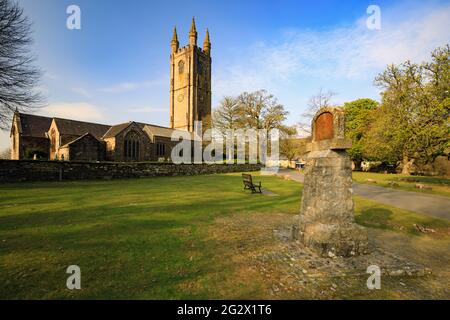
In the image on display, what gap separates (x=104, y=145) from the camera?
37250 mm

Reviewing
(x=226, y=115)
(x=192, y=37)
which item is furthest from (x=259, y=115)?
(x=192, y=37)

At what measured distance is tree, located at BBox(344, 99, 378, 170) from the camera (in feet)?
123

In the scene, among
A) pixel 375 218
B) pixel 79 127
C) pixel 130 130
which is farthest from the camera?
pixel 130 130

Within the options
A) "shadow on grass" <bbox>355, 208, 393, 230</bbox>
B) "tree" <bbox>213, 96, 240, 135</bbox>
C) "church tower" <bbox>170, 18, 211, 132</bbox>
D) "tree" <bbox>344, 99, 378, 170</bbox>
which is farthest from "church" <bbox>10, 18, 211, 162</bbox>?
"shadow on grass" <bbox>355, 208, 393, 230</bbox>

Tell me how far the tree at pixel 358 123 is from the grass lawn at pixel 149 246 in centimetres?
3404

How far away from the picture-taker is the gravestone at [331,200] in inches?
182

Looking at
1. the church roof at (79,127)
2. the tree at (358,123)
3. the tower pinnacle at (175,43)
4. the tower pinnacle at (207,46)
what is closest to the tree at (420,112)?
the tree at (358,123)

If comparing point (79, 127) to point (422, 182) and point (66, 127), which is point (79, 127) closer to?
point (66, 127)

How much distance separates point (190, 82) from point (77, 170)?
39.7 m

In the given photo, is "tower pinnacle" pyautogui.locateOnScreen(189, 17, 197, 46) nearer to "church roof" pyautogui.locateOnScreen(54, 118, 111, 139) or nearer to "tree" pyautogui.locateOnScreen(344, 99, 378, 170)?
"church roof" pyautogui.locateOnScreen(54, 118, 111, 139)

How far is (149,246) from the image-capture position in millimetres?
4766

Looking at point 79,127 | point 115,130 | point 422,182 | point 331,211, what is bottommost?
point 422,182

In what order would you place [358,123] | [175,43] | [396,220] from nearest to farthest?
[396,220] < [358,123] < [175,43]

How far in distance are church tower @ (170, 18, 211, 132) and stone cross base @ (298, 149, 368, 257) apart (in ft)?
154
